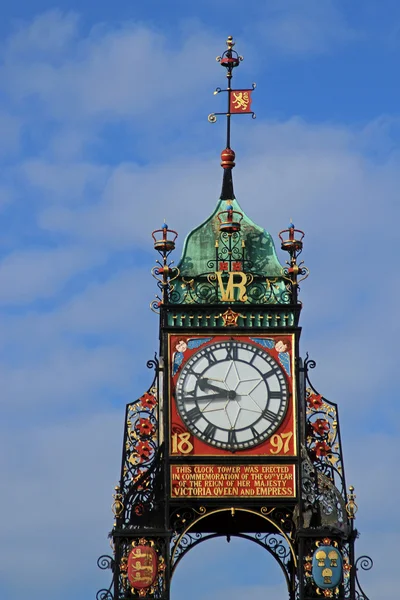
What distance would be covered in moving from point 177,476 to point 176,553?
1.17 m

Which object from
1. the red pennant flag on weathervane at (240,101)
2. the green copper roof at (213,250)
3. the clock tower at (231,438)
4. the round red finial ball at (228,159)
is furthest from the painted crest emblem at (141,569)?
the red pennant flag on weathervane at (240,101)

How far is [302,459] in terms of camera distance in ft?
130

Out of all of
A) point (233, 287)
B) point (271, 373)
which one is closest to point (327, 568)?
point (271, 373)

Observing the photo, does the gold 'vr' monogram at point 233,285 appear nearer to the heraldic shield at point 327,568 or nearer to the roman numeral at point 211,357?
the roman numeral at point 211,357

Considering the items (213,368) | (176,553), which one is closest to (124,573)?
(176,553)

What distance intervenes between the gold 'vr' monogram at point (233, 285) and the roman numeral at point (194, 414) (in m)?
1.82

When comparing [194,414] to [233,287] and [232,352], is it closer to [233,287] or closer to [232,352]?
[232,352]

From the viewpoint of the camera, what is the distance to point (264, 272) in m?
40.8

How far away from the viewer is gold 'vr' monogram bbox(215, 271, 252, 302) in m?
40.5

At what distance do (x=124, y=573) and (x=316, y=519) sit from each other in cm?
302

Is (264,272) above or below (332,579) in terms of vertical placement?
above

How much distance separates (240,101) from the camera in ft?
137

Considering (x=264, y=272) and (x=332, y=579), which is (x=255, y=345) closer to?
(x=264, y=272)

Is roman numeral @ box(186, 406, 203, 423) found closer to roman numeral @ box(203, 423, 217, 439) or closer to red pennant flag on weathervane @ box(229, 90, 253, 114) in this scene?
roman numeral @ box(203, 423, 217, 439)
